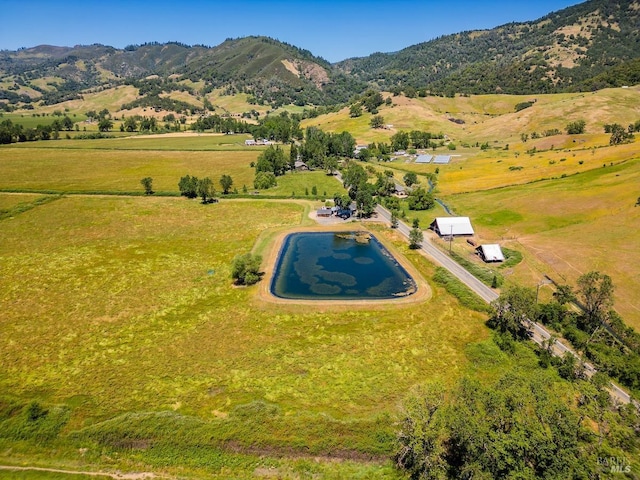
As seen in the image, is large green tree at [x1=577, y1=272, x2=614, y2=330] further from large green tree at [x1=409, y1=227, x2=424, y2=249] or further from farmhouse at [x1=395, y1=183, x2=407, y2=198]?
farmhouse at [x1=395, y1=183, x2=407, y2=198]

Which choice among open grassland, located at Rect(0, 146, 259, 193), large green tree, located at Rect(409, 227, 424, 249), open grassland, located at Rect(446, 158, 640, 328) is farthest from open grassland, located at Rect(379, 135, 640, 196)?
open grassland, located at Rect(0, 146, 259, 193)

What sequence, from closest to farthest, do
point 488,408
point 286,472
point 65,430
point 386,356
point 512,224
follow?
point 488,408 → point 286,472 → point 65,430 → point 386,356 → point 512,224

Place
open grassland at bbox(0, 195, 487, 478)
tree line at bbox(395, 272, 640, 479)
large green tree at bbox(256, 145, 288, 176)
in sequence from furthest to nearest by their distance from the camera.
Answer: large green tree at bbox(256, 145, 288, 176), open grassland at bbox(0, 195, 487, 478), tree line at bbox(395, 272, 640, 479)

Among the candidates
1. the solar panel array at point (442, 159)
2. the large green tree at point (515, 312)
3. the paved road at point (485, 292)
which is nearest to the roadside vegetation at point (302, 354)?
the large green tree at point (515, 312)

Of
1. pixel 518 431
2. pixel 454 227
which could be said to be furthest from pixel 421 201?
pixel 518 431

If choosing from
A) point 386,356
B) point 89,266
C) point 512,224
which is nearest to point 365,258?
point 386,356

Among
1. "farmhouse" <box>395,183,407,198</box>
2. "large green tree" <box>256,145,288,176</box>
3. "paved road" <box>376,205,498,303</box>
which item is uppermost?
"large green tree" <box>256,145,288,176</box>

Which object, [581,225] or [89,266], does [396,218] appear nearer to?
[581,225]
